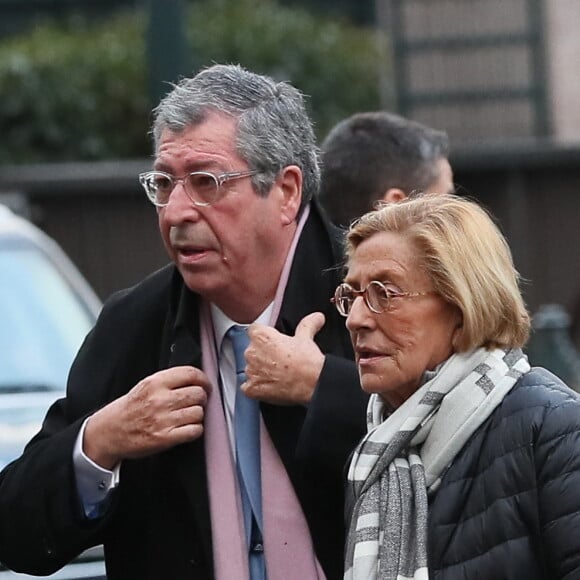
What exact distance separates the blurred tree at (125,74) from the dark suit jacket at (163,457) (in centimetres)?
1196

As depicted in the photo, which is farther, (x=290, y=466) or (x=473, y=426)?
(x=290, y=466)

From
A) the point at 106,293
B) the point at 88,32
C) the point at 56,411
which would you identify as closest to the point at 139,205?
the point at 106,293

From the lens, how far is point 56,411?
373 cm

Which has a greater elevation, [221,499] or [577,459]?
[577,459]

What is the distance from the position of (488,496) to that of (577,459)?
0.53 ft

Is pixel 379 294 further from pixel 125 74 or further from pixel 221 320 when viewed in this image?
pixel 125 74

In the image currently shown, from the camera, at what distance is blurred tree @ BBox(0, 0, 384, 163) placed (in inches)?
630

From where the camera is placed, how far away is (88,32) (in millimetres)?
18609

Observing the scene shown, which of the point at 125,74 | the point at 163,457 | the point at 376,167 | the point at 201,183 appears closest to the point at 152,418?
the point at 163,457

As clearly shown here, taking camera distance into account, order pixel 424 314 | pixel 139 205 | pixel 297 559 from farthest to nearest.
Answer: pixel 139 205 < pixel 297 559 < pixel 424 314

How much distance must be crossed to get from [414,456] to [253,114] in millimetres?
856

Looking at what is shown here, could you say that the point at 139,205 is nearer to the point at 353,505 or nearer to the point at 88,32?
the point at 88,32

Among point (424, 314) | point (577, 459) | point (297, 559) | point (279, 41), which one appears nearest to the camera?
point (577, 459)

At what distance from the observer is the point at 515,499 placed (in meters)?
2.89
